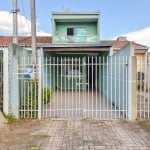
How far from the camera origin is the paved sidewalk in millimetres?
6305

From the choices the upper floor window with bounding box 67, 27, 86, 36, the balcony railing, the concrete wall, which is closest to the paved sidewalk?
the balcony railing

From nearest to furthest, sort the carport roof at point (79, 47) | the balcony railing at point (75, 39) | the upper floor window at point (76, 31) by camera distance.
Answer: the carport roof at point (79, 47) < the balcony railing at point (75, 39) < the upper floor window at point (76, 31)

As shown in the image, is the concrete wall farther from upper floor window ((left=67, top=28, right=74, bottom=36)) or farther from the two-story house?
→ upper floor window ((left=67, top=28, right=74, bottom=36))

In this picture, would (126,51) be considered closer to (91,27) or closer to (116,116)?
(116,116)

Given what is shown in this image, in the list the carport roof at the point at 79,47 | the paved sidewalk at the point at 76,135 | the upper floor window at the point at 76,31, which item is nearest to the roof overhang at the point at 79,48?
the carport roof at the point at 79,47

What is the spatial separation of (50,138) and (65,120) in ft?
7.49

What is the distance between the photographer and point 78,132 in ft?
24.8

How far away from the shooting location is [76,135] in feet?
23.8

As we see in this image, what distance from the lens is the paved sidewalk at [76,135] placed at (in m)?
6.30

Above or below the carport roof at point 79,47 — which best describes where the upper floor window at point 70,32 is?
above

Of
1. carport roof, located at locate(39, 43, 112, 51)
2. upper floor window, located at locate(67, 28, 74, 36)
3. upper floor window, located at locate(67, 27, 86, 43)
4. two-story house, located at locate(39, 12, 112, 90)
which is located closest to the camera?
carport roof, located at locate(39, 43, 112, 51)

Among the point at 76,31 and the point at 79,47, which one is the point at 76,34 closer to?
the point at 76,31

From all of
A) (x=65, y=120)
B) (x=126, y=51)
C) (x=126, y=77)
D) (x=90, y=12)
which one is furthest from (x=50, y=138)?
(x=90, y=12)

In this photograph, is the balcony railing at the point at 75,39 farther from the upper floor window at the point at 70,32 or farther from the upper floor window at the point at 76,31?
the upper floor window at the point at 70,32
